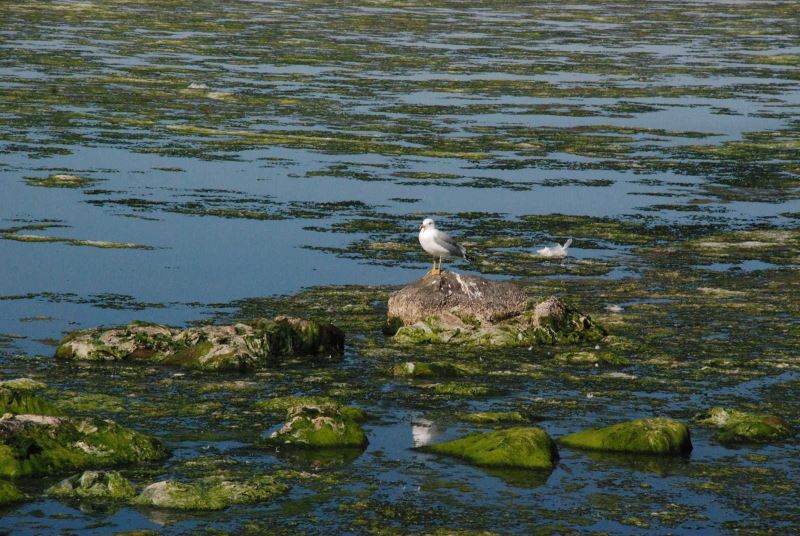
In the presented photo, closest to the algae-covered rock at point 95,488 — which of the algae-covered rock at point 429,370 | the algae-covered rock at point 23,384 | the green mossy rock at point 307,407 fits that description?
the green mossy rock at point 307,407

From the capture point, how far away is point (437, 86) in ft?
127

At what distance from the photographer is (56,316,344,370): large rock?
14.0 m

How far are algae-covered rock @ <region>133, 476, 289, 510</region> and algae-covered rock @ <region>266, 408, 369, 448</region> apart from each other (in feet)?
3.44

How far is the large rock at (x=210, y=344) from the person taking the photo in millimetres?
14047

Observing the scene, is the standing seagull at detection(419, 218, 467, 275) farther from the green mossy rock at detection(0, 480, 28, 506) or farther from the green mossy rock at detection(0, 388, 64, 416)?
the green mossy rock at detection(0, 480, 28, 506)

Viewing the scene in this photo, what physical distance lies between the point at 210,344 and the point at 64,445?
331 centimetres

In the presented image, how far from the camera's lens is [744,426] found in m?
11.9

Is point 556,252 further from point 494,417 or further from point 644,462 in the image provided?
point 644,462

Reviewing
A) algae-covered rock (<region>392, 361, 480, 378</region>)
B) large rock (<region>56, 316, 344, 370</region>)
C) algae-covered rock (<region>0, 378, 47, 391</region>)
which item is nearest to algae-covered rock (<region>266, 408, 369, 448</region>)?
algae-covered rock (<region>392, 361, 480, 378</region>)

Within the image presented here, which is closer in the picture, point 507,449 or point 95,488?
point 95,488

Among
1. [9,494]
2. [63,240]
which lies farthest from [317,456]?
[63,240]

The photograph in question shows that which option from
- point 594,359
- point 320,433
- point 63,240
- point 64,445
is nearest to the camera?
point 64,445

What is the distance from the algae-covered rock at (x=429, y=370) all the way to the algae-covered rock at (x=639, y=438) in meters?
2.37

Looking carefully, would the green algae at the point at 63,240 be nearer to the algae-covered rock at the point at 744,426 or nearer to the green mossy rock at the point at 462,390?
the green mossy rock at the point at 462,390
